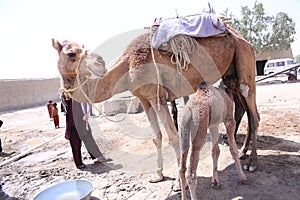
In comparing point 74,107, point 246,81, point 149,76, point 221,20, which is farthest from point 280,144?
point 74,107

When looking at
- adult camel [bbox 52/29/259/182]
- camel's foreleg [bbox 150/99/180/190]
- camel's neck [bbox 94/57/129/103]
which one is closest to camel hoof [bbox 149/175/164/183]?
adult camel [bbox 52/29/259/182]

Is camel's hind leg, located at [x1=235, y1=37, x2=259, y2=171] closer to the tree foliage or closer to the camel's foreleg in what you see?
the camel's foreleg

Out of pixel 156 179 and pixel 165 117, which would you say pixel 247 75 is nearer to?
pixel 165 117

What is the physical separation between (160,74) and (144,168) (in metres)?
1.74

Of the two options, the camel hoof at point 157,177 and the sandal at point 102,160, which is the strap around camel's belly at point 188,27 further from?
the sandal at point 102,160

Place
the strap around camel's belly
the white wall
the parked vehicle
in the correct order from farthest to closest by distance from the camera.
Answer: the parked vehicle
the white wall
the strap around camel's belly

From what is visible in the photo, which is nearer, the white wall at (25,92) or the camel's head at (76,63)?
the camel's head at (76,63)

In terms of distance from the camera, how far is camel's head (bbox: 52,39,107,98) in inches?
117

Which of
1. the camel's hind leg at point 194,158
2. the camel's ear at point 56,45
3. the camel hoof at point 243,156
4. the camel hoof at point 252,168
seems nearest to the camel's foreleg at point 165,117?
the camel's hind leg at point 194,158

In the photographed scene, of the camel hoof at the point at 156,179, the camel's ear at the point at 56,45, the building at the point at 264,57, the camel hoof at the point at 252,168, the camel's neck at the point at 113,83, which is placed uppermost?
the camel's ear at the point at 56,45

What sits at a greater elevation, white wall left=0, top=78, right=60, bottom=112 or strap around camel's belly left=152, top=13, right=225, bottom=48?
strap around camel's belly left=152, top=13, right=225, bottom=48

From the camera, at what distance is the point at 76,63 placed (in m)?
3.02

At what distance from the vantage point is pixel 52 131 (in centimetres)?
850

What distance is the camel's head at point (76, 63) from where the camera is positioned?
9.75 ft
